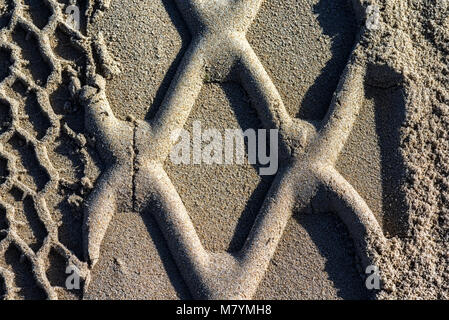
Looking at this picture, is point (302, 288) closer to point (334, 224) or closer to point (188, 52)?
point (334, 224)

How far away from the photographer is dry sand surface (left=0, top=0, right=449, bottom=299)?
104cm

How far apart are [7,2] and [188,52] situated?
1.51 feet

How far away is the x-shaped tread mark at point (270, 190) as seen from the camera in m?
1.03

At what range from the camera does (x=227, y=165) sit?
1.08m

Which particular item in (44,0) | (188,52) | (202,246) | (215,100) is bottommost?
(202,246)

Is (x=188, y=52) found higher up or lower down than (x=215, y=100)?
higher up

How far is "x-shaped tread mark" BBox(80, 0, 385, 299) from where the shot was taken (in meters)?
1.03

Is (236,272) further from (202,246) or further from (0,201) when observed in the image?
(0,201)

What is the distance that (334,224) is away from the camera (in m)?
1.06

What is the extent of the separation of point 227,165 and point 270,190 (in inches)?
4.5

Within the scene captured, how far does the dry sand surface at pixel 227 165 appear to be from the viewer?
1.04 m

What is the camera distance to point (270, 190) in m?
1.07

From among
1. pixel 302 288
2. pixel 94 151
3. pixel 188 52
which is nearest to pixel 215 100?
pixel 188 52

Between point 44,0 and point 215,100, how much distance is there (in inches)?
19.0
